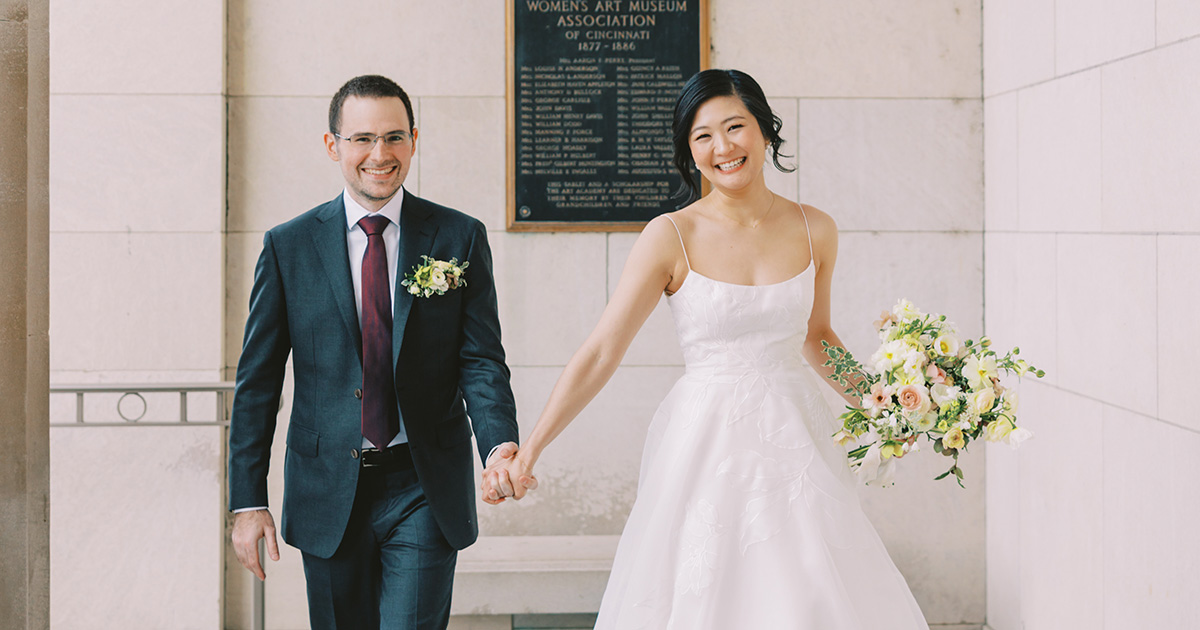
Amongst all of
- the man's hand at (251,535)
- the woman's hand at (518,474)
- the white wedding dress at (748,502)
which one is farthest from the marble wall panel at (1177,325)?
the man's hand at (251,535)

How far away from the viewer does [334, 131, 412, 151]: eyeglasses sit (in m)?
2.64

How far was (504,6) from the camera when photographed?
4730 millimetres

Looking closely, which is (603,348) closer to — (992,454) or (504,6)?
(504,6)

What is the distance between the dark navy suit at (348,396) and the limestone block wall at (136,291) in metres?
2.07

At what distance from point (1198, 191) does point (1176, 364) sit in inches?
23.0

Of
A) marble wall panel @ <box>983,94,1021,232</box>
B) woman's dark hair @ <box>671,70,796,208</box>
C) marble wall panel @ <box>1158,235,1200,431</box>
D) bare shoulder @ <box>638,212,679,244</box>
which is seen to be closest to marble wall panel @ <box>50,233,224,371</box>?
bare shoulder @ <box>638,212,679,244</box>

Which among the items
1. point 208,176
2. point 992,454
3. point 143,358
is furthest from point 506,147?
point 992,454

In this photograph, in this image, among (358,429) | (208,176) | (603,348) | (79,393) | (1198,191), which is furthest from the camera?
(208,176)

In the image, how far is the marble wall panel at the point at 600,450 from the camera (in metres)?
4.79

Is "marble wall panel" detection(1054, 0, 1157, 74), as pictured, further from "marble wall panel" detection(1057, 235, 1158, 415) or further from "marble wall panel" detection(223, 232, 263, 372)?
"marble wall panel" detection(223, 232, 263, 372)

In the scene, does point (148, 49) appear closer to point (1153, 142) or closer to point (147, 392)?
point (147, 392)

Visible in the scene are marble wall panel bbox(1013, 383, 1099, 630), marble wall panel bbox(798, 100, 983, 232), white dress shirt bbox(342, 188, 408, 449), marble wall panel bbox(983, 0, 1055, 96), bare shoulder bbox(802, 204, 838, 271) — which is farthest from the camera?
marble wall panel bbox(798, 100, 983, 232)

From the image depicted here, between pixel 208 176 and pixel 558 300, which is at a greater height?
pixel 208 176

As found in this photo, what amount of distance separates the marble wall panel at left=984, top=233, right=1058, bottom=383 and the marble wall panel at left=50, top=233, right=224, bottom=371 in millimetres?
3726
